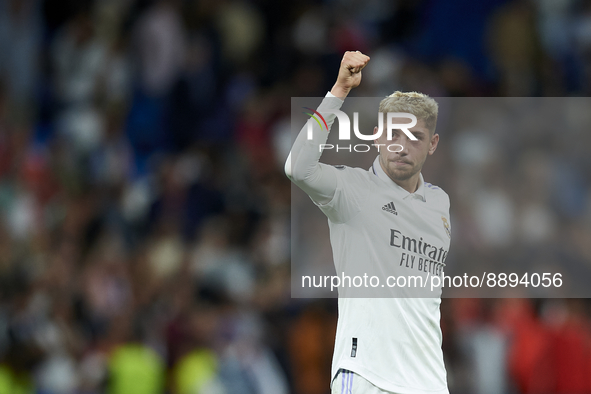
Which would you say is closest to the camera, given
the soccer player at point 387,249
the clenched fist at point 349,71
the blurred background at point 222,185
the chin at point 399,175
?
the clenched fist at point 349,71

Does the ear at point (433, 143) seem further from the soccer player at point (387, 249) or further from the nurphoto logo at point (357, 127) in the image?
the nurphoto logo at point (357, 127)

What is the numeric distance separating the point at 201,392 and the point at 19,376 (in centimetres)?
158

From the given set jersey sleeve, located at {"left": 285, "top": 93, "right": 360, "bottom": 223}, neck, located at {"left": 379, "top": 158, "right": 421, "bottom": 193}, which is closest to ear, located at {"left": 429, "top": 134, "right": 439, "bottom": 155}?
neck, located at {"left": 379, "top": 158, "right": 421, "bottom": 193}

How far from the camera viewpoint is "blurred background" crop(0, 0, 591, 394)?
255 inches

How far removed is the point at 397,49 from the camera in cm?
1016

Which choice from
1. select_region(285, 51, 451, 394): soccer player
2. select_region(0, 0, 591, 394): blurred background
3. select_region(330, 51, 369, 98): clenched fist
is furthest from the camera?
select_region(0, 0, 591, 394): blurred background

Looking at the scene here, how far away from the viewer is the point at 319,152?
11.5 feet

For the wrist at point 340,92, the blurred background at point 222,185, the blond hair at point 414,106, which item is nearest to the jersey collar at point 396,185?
the blond hair at point 414,106

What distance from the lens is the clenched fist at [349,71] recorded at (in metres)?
3.48

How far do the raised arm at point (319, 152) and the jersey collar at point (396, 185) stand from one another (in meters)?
0.26

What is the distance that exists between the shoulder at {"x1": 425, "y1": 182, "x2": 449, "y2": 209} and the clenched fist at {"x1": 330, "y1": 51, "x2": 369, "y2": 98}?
58 centimetres

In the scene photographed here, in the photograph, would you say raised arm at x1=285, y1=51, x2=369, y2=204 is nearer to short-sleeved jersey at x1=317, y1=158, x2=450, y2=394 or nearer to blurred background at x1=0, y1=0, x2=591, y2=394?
short-sleeved jersey at x1=317, y1=158, x2=450, y2=394

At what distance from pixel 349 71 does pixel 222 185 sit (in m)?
5.75

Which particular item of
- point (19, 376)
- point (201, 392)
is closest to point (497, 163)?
point (201, 392)
